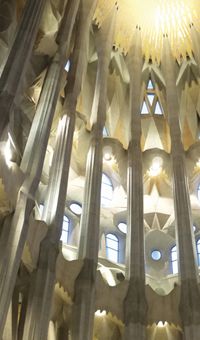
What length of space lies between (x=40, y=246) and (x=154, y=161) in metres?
7.78

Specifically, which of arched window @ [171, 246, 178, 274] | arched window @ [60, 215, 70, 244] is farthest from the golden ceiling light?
arched window @ [171, 246, 178, 274]

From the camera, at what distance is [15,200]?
456 inches

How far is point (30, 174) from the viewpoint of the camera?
40.7 ft

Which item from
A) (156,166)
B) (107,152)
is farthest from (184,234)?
(107,152)

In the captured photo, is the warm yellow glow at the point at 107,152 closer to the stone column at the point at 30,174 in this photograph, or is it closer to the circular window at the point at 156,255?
the circular window at the point at 156,255

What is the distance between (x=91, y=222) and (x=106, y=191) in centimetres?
477

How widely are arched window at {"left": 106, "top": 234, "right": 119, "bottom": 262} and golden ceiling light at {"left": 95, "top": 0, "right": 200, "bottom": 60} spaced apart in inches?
310

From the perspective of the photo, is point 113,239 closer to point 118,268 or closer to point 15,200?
point 118,268

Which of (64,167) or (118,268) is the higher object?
(64,167)

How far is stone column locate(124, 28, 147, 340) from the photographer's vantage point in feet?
44.9

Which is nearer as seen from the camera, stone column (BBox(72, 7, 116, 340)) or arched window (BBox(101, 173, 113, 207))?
stone column (BBox(72, 7, 116, 340))

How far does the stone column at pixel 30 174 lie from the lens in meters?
10.3

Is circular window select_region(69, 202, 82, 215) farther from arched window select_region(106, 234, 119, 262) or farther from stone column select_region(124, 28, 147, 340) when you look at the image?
stone column select_region(124, 28, 147, 340)

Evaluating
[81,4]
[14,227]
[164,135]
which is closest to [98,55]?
[81,4]
